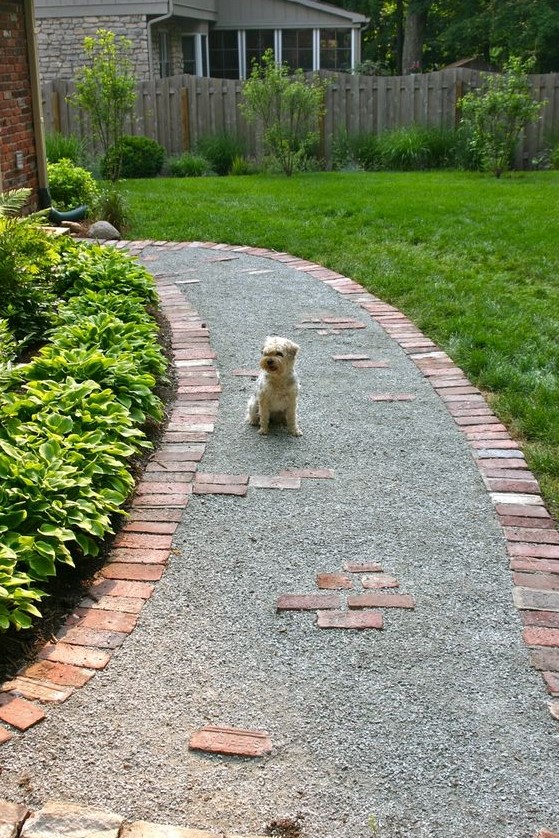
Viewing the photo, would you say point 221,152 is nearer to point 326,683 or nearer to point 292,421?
point 292,421

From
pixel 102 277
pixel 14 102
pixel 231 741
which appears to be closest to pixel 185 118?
pixel 14 102

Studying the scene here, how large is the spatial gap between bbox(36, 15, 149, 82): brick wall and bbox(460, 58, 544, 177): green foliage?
30.6 ft

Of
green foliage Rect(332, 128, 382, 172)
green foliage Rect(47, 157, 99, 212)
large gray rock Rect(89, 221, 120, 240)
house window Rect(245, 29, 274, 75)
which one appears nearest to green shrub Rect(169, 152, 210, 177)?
green foliage Rect(332, 128, 382, 172)

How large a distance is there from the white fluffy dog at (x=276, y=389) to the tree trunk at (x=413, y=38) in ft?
80.5

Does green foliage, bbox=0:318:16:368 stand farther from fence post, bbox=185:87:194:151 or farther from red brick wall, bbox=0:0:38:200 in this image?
fence post, bbox=185:87:194:151

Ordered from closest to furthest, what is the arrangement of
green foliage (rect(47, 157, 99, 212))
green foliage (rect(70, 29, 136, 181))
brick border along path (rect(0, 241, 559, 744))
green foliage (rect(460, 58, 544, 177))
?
brick border along path (rect(0, 241, 559, 744))
green foliage (rect(47, 157, 99, 212))
green foliage (rect(70, 29, 136, 181))
green foliage (rect(460, 58, 544, 177))

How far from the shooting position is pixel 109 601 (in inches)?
126

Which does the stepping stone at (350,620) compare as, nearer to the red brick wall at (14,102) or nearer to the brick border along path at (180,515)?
the brick border along path at (180,515)

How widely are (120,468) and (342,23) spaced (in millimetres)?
22986

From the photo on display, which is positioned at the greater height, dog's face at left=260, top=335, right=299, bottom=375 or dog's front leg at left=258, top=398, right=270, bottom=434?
dog's face at left=260, top=335, right=299, bottom=375

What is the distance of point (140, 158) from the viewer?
14.7m

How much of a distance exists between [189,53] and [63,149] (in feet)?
40.3

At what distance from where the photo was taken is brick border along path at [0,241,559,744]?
9.21 feet

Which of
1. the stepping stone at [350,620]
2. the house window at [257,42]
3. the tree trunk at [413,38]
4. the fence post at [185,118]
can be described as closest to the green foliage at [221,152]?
the fence post at [185,118]
